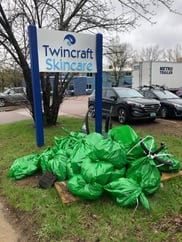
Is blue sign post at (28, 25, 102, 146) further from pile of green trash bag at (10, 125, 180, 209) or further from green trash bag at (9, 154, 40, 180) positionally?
pile of green trash bag at (10, 125, 180, 209)

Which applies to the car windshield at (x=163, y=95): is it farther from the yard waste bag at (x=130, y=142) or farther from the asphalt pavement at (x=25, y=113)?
the yard waste bag at (x=130, y=142)

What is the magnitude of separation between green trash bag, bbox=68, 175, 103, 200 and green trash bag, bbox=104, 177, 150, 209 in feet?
0.46

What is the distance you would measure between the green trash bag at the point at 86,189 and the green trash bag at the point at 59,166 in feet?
1.57

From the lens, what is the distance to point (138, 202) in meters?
3.00

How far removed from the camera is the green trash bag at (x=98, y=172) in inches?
121

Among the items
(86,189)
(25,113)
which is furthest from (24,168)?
(25,113)

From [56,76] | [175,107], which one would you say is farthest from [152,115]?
[56,76]

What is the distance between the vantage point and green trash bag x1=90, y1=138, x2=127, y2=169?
3.23 metres

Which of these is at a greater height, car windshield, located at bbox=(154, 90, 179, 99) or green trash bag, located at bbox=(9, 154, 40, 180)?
car windshield, located at bbox=(154, 90, 179, 99)

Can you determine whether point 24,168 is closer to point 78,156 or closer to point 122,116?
point 78,156

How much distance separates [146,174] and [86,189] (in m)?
0.80

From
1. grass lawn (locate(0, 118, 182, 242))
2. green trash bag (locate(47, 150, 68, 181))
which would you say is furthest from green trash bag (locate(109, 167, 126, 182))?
green trash bag (locate(47, 150, 68, 181))

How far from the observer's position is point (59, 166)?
3.65m

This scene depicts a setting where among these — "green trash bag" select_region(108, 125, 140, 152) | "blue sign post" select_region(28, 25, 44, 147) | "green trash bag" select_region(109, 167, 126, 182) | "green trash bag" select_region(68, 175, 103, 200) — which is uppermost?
"blue sign post" select_region(28, 25, 44, 147)
